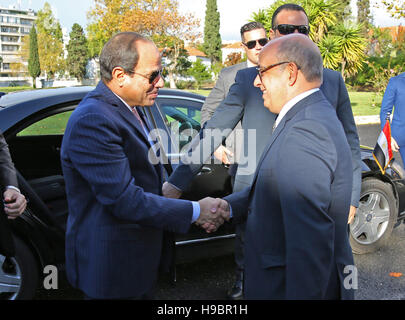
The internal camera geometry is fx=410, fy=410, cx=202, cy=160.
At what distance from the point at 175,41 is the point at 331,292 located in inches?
1672

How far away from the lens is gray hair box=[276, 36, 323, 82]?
1.64 metres

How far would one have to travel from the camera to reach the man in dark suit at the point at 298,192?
148 cm

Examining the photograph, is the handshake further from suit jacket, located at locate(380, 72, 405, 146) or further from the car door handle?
suit jacket, located at locate(380, 72, 405, 146)

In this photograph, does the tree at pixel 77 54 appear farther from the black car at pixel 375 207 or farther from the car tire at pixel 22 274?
the car tire at pixel 22 274

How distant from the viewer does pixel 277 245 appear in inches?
63.5

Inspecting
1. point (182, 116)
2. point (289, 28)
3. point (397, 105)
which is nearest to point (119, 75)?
point (289, 28)

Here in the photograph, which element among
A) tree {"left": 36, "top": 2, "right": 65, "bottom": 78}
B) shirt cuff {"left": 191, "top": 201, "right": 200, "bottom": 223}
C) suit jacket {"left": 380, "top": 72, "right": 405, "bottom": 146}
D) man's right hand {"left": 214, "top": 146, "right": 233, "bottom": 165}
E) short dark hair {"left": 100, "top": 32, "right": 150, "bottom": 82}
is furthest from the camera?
tree {"left": 36, "top": 2, "right": 65, "bottom": 78}

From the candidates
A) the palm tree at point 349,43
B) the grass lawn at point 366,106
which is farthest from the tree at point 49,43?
the palm tree at point 349,43

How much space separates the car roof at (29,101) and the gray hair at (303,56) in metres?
1.99

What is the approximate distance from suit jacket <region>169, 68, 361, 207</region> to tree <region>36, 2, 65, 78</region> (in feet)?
220

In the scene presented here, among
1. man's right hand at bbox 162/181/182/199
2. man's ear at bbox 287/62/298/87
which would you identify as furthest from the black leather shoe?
man's ear at bbox 287/62/298/87

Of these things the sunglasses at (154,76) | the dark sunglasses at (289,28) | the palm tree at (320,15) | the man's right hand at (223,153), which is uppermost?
the palm tree at (320,15)

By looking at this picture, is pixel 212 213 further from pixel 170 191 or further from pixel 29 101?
pixel 29 101

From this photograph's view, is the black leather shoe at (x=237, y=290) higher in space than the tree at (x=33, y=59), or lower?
lower
